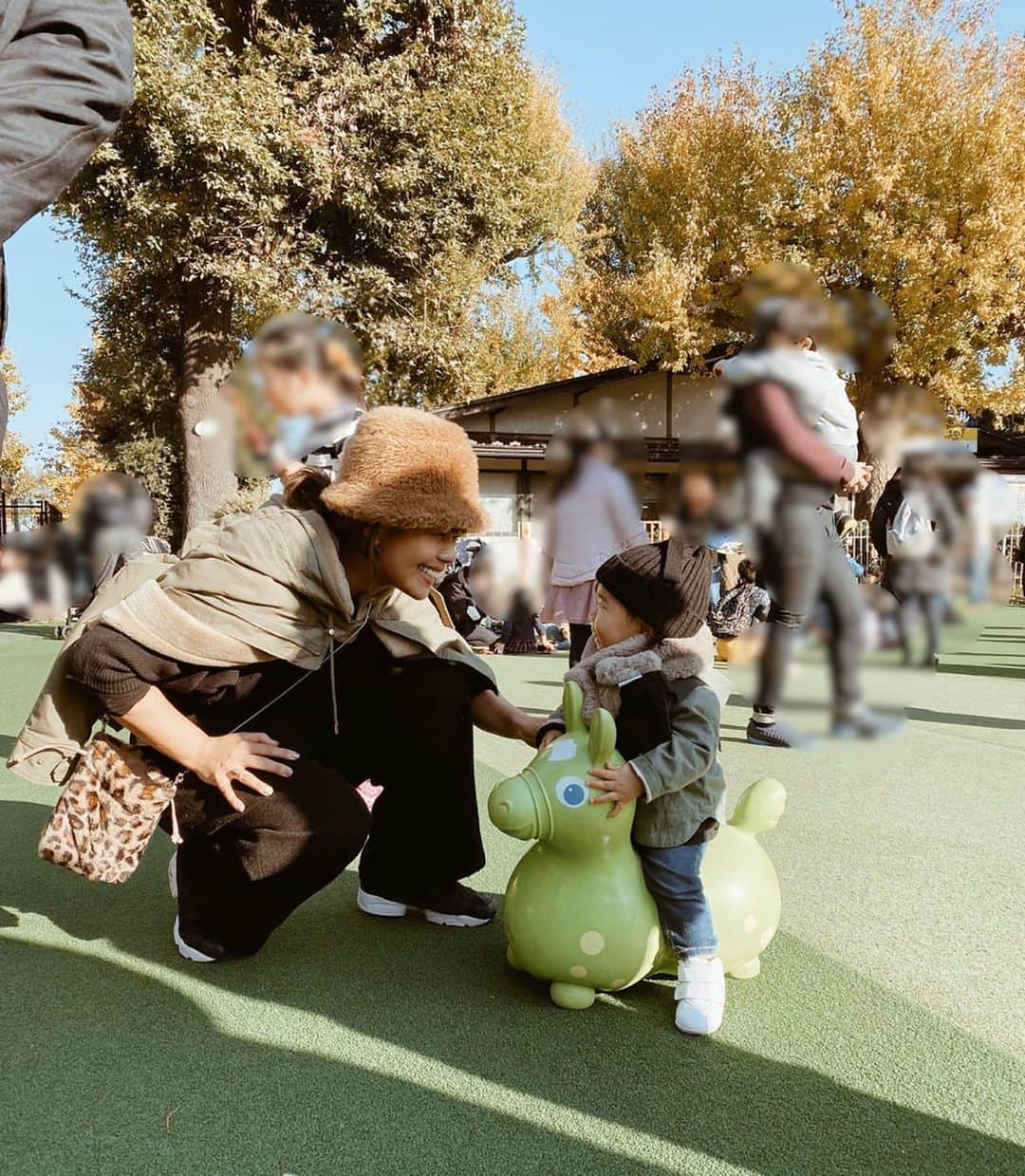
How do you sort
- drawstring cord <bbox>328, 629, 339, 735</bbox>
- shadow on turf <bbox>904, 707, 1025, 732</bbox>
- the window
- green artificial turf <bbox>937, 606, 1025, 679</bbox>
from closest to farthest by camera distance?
drawstring cord <bbox>328, 629, 339, 735</bbox> → shadow on turf <bbox>904, 707, 1025, 732</bbox> → green artificial turf <bbox>937, 606, 1025, 679</bbox> → the window

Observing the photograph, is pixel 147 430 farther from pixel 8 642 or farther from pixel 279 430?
pixel 279 430

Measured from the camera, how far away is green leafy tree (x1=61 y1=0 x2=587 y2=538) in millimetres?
9289

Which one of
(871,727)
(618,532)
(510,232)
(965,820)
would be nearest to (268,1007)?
(618,532)

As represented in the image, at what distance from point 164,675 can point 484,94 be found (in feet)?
36.2

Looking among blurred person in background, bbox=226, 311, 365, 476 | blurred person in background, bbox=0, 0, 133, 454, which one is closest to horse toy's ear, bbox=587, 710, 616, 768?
blurred person in background, bbox=226, 311, 365, 476

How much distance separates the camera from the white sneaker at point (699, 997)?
2.02m

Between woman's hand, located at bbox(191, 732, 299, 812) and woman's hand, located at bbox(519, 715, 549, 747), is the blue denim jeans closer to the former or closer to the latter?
woman's hand, located at bbox(519, 715, 549, 747)

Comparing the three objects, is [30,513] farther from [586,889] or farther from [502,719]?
[586,889]

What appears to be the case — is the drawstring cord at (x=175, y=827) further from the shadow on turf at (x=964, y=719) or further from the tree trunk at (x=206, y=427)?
the shadow on turf at (x=964, y=719)

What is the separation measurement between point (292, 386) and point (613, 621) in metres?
0.92

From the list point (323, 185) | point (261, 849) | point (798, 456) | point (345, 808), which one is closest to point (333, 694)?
point (345, 808)

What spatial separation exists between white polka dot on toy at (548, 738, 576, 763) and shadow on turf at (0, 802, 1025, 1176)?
0.53 metres

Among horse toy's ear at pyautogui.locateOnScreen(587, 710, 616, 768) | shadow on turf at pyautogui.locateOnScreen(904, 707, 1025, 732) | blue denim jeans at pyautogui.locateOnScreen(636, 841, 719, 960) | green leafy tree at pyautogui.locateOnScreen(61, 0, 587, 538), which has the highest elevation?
green leafy tree at pyautogui.locateOnScreen(61, 0, 587, 538)

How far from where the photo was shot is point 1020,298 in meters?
1.24
